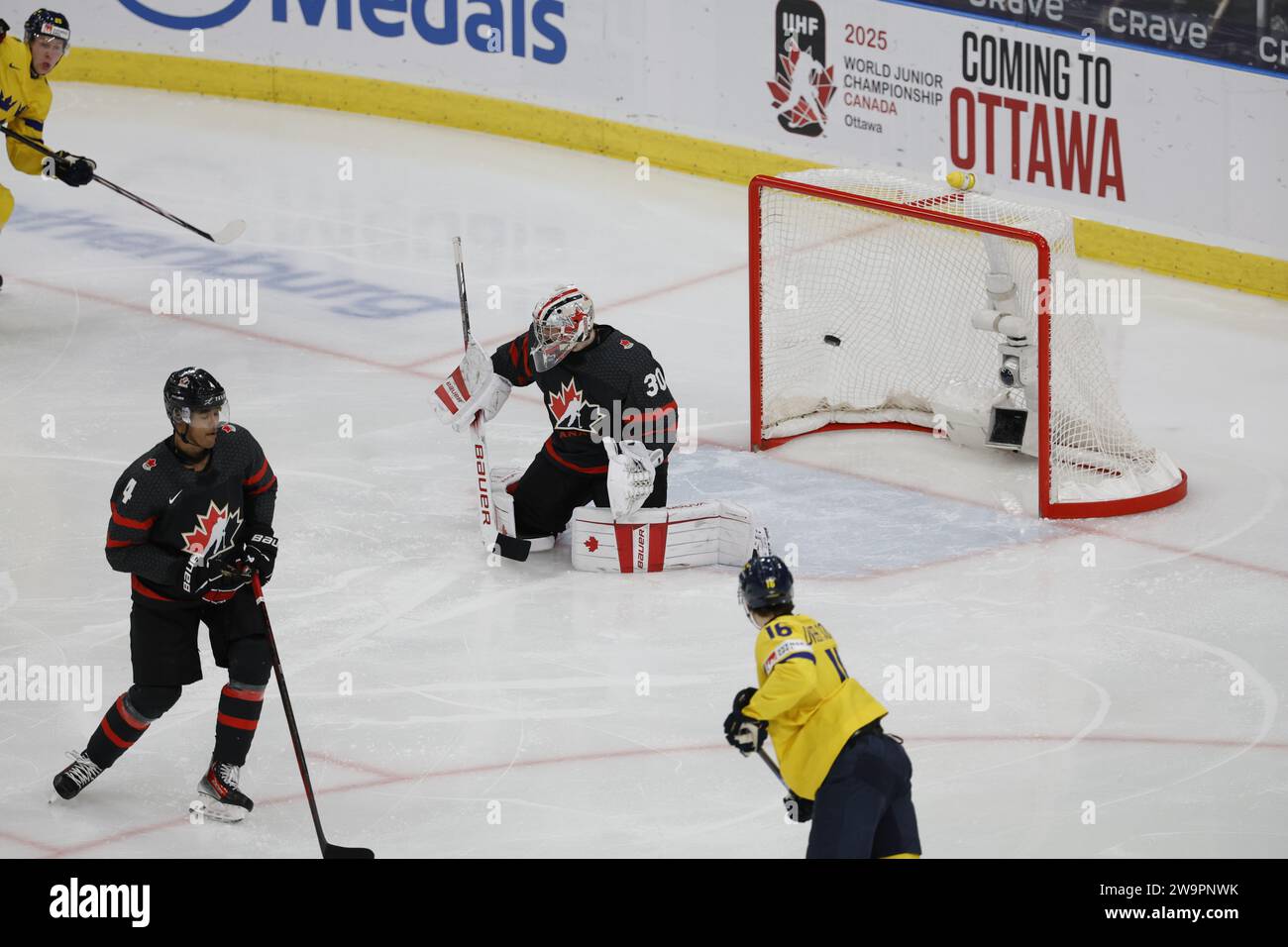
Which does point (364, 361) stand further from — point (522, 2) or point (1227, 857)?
point (1227, 857)

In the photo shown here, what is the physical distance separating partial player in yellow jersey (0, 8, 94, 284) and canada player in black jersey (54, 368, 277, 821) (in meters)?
4.29

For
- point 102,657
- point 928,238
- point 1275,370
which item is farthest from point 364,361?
point 1275,370

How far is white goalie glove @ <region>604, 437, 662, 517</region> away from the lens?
22.2 ft

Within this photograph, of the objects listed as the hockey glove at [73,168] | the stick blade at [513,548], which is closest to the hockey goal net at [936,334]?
the stick blade at [513,548]

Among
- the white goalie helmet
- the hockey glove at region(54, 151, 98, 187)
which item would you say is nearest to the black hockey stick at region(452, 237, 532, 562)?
the white goalie helmet

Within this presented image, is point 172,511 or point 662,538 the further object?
point 662,538

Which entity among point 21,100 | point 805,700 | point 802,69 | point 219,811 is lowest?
point 219,811

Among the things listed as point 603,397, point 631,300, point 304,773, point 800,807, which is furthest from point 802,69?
point 800,807

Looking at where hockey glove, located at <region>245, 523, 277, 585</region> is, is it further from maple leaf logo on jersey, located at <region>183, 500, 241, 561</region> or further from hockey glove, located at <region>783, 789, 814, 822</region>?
hockey glove, located at <region>783, 789, 814, 822</region>

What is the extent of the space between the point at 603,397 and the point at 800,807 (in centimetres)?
267

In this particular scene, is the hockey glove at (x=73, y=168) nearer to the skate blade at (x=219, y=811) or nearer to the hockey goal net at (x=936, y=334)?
the hockey goal net at (x=936, y=334)

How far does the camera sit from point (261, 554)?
16.9ft

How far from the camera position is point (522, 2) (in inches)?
473

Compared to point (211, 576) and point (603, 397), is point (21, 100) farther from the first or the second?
point (211, 576)
